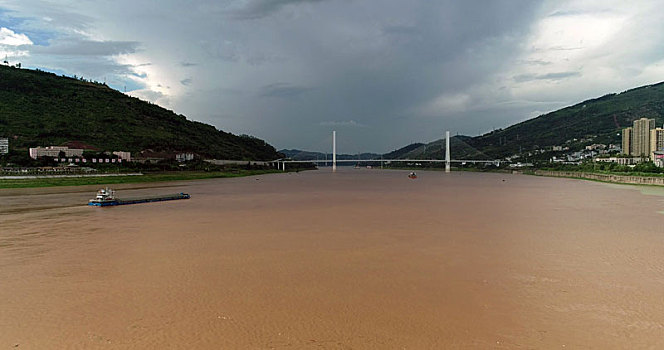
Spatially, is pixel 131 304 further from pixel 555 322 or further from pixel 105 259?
pixel 555 322

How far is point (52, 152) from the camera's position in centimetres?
6009

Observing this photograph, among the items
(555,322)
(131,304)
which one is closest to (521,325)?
(555,322)

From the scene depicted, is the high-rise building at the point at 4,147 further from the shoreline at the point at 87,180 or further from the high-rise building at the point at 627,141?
the high-rise building at the point at 627,141

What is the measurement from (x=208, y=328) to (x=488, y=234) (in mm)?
11346

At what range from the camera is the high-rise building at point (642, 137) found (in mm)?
102062

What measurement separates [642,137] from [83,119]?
131 m

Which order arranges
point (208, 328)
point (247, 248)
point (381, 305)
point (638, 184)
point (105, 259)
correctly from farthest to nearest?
point (638, 184) → point (247, 248) → point (105, 259) → point (381, 305) → point (208, 328)

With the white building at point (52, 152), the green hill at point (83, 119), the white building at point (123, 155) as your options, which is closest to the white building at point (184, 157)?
the green hill at point (83, 119)

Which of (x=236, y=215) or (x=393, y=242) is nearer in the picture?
(x=393, y=242)

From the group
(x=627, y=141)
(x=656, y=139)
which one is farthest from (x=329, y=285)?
(x=627, y=141)

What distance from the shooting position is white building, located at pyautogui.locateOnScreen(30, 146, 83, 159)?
5800 centimetres

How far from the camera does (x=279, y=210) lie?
22.2 metres

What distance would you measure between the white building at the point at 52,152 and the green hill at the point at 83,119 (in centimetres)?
465

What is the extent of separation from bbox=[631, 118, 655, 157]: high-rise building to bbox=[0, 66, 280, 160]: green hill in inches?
4156
